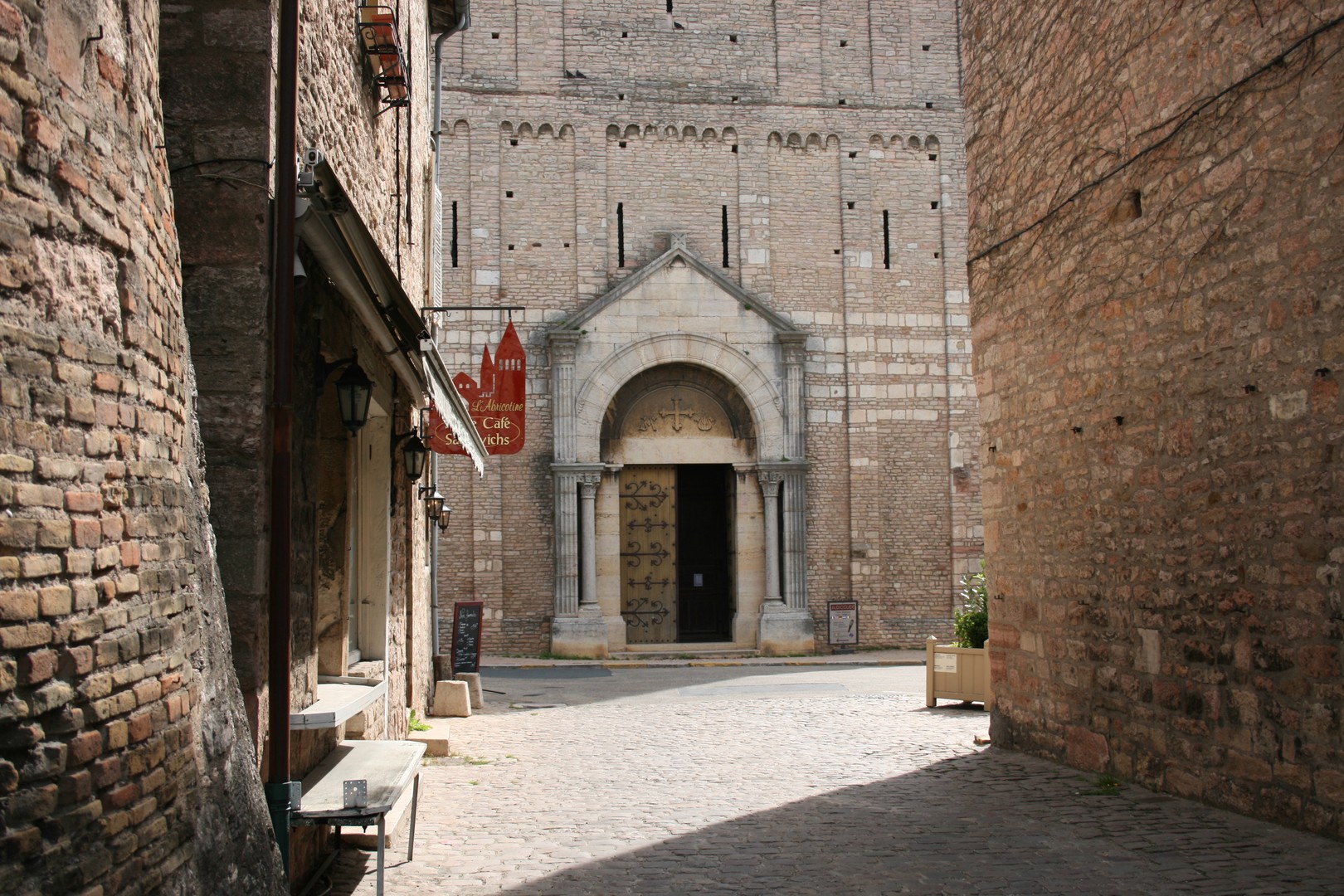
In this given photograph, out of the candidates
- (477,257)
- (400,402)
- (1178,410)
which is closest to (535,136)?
(477,257)

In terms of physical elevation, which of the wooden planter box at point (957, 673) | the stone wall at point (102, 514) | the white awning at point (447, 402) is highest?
the white awning at point (447, 402)

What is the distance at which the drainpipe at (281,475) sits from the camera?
186 inches

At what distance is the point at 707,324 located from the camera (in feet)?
67.2

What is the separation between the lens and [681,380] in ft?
68.4

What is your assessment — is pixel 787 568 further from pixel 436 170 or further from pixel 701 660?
pixel 436 170

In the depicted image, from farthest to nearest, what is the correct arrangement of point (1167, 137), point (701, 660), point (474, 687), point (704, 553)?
point (704, 553)
point (701, 660)
point (474, 687)
point (1167, 137)

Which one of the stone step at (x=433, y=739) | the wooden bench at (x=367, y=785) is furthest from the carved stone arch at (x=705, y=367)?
the wooden bench at (x=367, y=785)

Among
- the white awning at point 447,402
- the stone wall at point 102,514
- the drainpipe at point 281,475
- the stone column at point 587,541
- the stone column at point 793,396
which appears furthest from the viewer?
the stone column at point 793,396

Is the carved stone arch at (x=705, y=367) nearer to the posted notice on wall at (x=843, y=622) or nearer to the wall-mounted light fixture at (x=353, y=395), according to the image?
the posted notice on wall at (x=843, y=622)

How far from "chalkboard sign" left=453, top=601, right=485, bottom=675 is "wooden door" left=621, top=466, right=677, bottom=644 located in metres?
7.02

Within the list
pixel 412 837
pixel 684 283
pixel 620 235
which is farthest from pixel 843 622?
pixel 412 837

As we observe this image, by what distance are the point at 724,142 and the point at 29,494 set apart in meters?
19.4

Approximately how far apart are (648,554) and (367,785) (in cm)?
1550

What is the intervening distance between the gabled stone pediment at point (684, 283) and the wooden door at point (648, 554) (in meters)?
2.75
